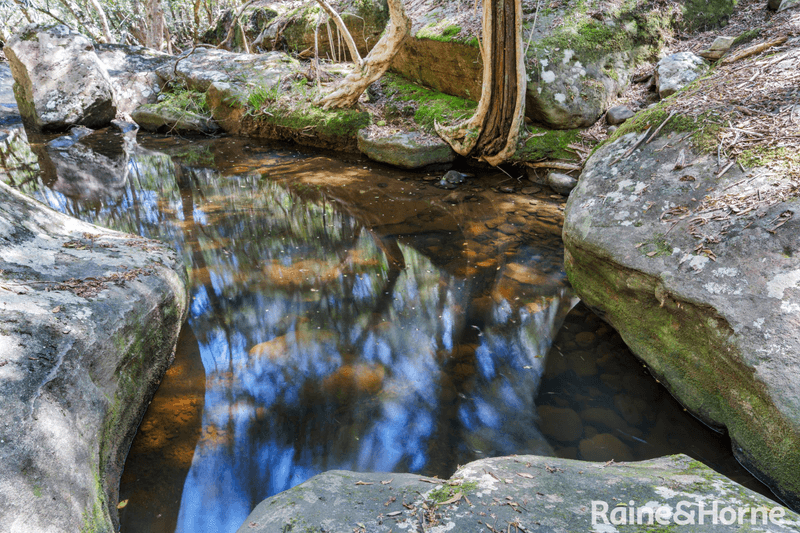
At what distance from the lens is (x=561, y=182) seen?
6.10m

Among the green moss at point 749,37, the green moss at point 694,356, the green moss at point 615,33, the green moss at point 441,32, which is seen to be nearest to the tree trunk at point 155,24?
the green moss at point 441,32

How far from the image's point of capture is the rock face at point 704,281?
218 centimetres

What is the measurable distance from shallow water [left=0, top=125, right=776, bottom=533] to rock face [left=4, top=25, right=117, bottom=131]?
17.5ft

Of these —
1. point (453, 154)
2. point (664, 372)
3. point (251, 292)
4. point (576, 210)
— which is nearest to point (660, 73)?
point (453, 154)

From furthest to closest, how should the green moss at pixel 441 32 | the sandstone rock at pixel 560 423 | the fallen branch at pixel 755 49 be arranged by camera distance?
the green moss at pixel 441 32 → the fallen branch at pixel 755 49 → the sandstone rock at pixel 560 423

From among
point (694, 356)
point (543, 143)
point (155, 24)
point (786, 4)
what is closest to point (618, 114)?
point (543, 143)

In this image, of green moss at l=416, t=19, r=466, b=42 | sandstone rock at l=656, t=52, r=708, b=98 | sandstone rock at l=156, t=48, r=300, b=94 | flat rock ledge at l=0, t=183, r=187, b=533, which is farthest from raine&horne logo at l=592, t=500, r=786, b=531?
sandstone rock at l=156, t=48, r=300, b=94

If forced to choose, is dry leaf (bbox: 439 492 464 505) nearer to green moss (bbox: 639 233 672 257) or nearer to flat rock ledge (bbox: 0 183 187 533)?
flat rock ledge (bbox: 0 183 187 533)

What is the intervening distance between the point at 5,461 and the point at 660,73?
24.8ft

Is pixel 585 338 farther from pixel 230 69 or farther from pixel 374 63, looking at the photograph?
pixel 230 69

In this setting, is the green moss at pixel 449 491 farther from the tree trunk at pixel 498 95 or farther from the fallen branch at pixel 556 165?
the tree trunk at pixel 498 95

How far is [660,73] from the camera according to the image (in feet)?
20.5

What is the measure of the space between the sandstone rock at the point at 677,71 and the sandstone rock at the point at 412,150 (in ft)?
9.75

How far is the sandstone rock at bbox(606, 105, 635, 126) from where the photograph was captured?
6.18 metres
